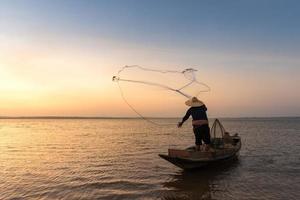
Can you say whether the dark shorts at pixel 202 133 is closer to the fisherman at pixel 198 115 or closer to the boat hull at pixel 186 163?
the fisherman at pixel 198 115

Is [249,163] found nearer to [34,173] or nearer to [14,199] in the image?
[34,173]

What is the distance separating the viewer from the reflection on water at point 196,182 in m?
13.3

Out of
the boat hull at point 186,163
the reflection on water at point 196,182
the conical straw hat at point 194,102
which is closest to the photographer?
the reflection on water at point 196,182

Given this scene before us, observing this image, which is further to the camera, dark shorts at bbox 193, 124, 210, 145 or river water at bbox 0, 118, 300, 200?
dark shorts at bbox 193, 124, 210, 145

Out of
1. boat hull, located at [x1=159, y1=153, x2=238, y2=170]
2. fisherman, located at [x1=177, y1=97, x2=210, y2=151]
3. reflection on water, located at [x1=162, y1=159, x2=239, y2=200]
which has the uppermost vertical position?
fisherman, located at [x1=177, y1=97, x2=210, y2=151]

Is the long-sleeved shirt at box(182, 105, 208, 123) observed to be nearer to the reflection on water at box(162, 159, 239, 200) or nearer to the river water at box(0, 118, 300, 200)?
the reflection on water at box(162, 159, 239, 200)

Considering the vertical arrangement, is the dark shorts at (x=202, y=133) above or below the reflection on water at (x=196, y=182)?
above

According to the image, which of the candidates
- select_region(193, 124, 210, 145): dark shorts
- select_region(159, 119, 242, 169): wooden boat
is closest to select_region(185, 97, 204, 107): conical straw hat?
select_region(193, 124, 210, 145): dark shorts

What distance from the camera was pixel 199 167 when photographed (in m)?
17.0

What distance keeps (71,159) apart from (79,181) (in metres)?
7.54

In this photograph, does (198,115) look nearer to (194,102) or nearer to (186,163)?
(194,102)

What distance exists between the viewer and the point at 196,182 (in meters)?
15.4

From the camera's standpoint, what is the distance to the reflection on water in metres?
13.3

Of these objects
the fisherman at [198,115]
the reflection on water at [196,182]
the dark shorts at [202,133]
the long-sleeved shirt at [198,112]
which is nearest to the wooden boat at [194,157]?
the reflection on water at [196,182]
